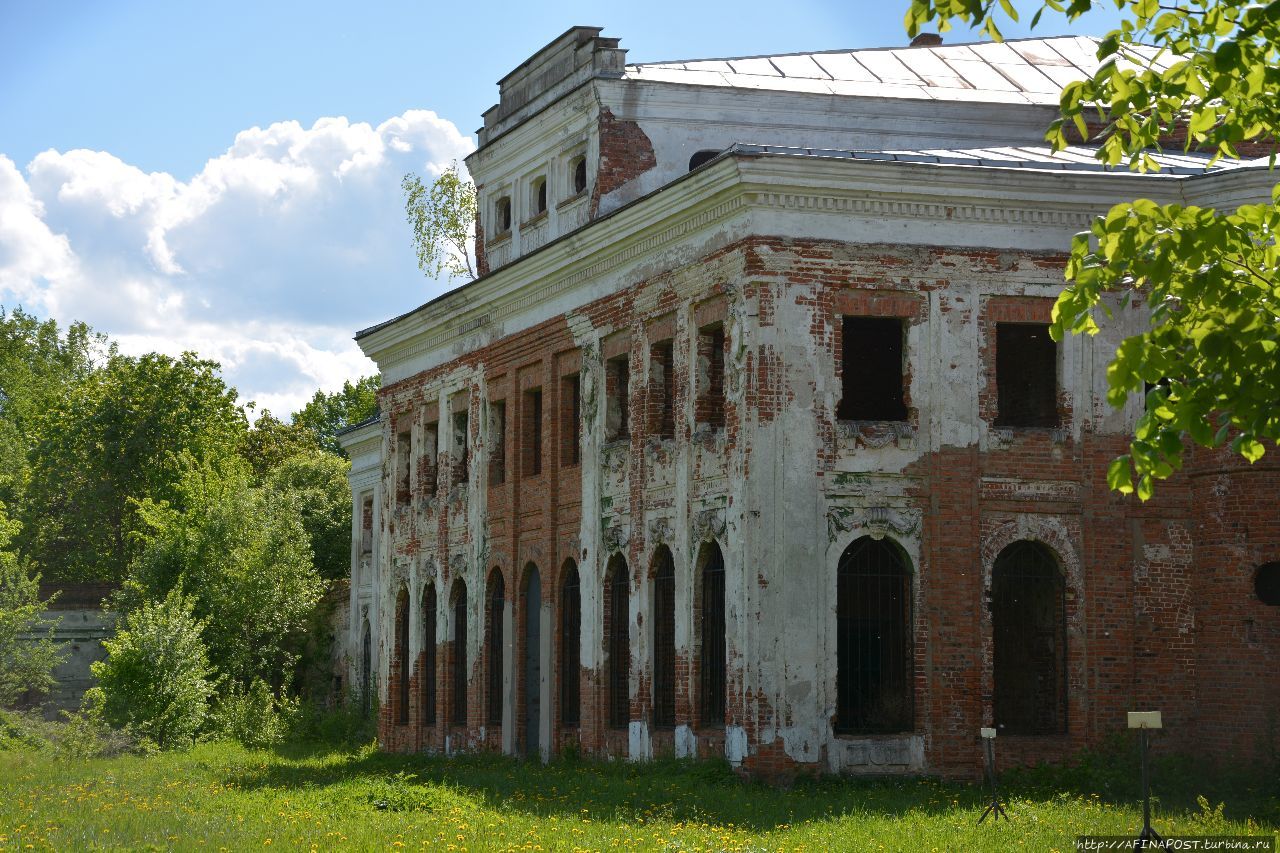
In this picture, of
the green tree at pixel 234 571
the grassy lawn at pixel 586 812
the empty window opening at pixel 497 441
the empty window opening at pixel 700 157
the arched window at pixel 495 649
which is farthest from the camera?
the green tree at pixel 234 571

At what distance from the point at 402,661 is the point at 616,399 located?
10581 mm

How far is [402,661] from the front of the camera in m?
35.2

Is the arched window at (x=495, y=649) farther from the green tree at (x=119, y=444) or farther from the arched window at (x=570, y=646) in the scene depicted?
the green tree at (x=119, y=444)

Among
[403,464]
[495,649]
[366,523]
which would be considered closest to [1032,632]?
[495,649]

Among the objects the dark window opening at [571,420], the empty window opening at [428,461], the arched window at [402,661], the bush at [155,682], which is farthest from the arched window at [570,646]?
the bush at [155,682]

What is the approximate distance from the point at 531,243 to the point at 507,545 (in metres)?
5.62

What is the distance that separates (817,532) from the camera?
73.9ft

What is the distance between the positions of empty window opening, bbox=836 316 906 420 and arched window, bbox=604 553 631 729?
429cm

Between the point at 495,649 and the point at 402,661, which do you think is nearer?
the point at 495,649

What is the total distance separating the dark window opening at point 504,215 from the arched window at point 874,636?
12.6m

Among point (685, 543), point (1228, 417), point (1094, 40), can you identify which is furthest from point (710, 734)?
point (1094, 40)

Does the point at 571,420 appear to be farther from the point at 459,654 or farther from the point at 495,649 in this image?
the point at 459,654

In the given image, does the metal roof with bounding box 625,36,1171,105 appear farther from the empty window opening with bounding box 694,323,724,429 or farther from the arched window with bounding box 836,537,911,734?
the arched window with bounding box 836,537,911,734

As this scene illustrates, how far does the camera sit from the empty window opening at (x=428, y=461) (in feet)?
113
